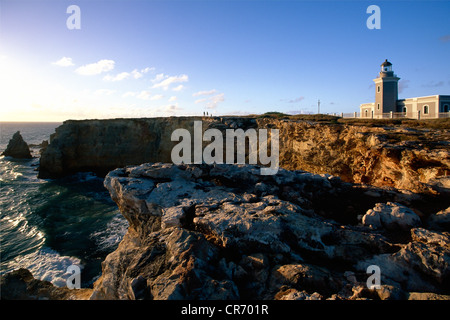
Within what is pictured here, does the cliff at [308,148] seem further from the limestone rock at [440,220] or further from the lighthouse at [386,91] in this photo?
the lighthouse at [386,91]

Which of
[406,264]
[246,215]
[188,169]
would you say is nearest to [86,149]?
[188,169]

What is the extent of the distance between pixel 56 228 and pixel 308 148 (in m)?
21.3

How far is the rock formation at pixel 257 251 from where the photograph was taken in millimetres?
3975

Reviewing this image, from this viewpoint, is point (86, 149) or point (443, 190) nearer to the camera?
point (443, 190)

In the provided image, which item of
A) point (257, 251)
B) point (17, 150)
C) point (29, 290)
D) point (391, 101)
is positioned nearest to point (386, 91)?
point (391, 101)

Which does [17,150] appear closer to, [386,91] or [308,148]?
[308,148]

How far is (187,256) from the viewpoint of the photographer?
4383mm

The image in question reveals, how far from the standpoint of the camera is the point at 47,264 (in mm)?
12500

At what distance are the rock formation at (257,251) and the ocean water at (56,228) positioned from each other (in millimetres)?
8075

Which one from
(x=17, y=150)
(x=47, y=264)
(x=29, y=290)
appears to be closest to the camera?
(x=29, y=290)
